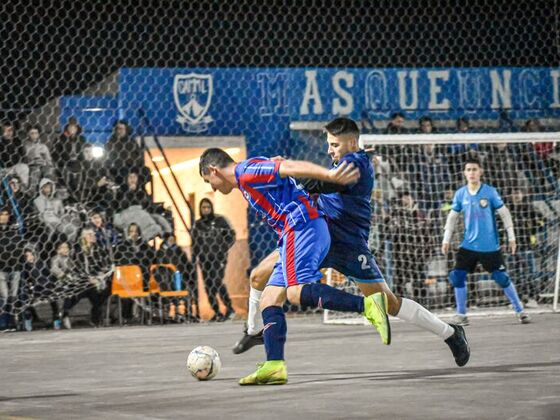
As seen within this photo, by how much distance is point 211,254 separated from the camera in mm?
15758

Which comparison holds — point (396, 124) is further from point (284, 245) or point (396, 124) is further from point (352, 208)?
point (284, 245)

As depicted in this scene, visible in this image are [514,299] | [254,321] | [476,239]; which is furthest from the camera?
[514,299]

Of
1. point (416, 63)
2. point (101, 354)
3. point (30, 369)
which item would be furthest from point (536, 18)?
point (30, 369)

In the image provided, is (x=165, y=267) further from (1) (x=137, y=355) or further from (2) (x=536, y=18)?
(2) (x=536, y=18)

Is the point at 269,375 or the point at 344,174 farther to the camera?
the point at 269,375

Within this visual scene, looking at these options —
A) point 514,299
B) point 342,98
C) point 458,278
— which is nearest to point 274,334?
point 458,278

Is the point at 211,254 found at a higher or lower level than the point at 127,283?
higher

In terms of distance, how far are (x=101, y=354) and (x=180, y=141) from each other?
28.3 ft

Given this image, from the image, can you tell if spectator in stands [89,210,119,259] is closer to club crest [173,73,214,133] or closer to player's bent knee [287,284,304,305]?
club crest [173,73,214,133]

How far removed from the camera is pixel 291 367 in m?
7.76

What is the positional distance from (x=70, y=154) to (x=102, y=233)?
132 centimetres

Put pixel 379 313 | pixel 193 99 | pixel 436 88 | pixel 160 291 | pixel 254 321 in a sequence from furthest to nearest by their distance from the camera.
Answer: pixel 436 88 → pixel 193 99 → pixel 160 291 → pixel 254 321 → pixel 379 313

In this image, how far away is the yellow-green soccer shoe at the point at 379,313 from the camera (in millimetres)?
6340

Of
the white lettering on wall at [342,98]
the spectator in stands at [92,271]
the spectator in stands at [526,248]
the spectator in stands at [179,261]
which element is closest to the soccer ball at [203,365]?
the spectator in stands at [92,271]
